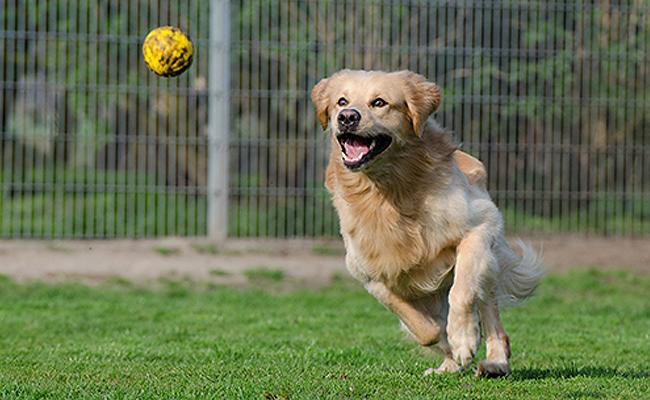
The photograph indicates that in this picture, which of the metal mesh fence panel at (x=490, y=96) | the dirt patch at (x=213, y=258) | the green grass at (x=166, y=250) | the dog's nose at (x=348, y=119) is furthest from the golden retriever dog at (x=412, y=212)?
the metal mesh fence panel at (x=490, y=96)

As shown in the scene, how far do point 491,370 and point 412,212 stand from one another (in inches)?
34.7

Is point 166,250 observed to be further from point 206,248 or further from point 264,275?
point 264,275

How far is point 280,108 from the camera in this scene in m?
13.5

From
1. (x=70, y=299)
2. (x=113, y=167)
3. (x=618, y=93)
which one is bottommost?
(x=70, y=299)

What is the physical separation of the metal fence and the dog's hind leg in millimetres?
6801

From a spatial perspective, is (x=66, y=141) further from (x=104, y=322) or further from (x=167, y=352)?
(x=167, y=352)

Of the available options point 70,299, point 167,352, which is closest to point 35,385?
point 167,352

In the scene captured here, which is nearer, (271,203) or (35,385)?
(35,385)

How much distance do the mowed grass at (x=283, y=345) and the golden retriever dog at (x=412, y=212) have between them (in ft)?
1.17

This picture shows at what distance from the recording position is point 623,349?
26.0 ft

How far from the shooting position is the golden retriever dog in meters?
6.42

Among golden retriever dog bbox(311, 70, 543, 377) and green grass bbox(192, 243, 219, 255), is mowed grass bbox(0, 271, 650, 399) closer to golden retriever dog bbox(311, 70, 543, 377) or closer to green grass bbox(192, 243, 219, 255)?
golden retriever dog bbox(311, 70, 543, 377)

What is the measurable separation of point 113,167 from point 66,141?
0.54 metres

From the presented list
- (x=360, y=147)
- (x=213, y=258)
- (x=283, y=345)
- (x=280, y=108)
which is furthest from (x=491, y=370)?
(x=280, y=108)
